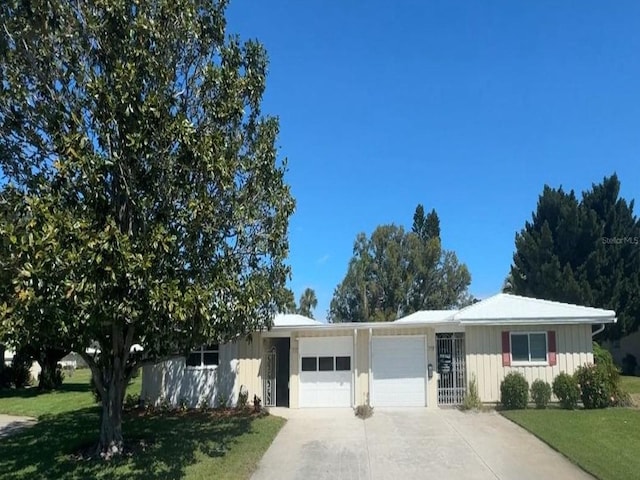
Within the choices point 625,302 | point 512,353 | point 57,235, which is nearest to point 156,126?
point 57,235

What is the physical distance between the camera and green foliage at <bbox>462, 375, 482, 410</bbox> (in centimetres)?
1830

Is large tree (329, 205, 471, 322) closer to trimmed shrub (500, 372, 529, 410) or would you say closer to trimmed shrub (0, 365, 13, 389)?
trimmed shrub (0, 365, 13, 389)

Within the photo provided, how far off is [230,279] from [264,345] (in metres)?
9.05

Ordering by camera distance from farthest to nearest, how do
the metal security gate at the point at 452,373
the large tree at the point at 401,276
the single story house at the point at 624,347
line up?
the large tree at the point at 401,276 < the single story house at the point at 624,347 < the metal security gate at the point at 452,373

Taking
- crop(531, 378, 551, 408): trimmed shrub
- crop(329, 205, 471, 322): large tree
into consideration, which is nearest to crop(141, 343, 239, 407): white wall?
crop(531, 378, 551, 408): trimmed shrub

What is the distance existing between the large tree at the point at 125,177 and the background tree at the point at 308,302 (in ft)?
145

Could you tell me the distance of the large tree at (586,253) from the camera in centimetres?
3158

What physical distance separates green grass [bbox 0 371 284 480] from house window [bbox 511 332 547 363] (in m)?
Result: 7.75

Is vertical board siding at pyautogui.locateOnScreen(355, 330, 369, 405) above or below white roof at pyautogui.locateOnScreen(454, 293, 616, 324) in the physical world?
below

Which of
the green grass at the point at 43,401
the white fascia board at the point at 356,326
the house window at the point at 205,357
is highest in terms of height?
the white fascia board at the point at 356,326

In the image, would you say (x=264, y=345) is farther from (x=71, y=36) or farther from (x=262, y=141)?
(x=71, y=36)

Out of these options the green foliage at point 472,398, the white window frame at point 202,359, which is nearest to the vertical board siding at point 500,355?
the green foliage at point 472,398

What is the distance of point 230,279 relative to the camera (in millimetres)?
11625

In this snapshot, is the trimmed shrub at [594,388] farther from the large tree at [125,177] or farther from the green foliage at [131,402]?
the green foliage at [131,402]
